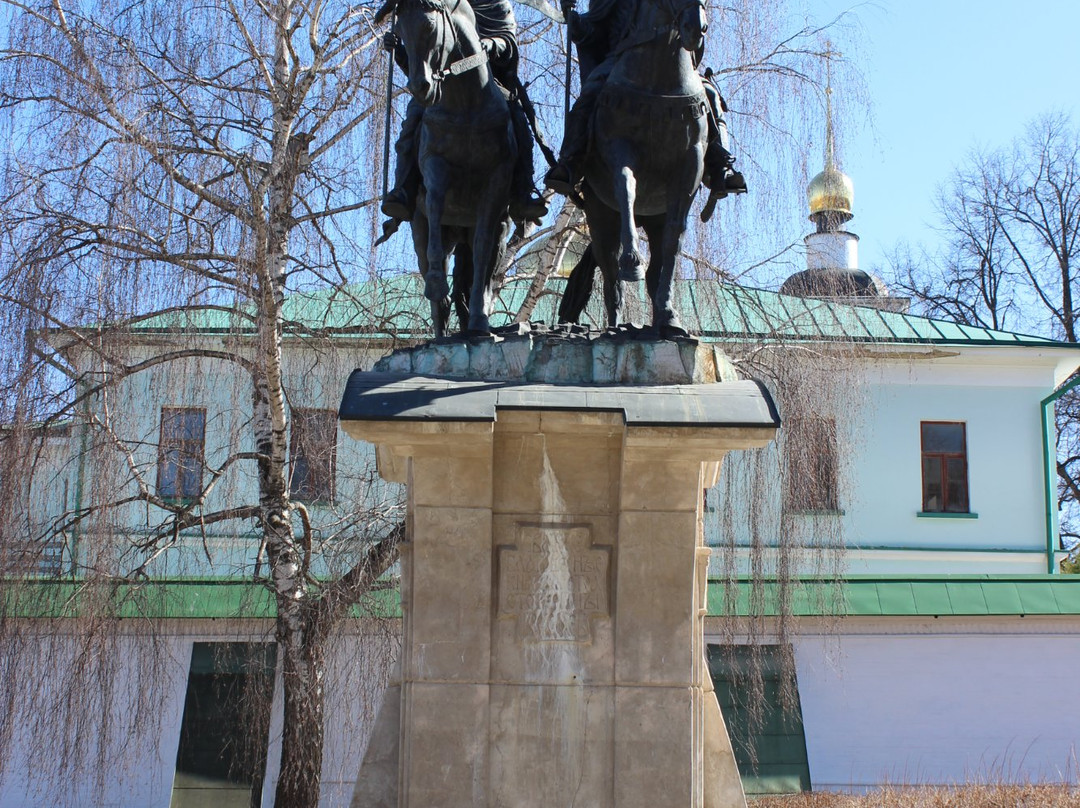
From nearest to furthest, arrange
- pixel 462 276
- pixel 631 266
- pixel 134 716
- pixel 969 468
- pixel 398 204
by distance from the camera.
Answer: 1. pixel 631 266
2. pixel 398 204
3. pixel 462 276
4. pixel 134 716
5. pixel 969 468

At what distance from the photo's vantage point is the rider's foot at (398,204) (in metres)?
7.00

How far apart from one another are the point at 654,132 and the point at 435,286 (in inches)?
52.8

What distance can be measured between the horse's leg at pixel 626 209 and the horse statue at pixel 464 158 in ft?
1.98

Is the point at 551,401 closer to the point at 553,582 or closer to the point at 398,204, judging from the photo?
the point at 553,582

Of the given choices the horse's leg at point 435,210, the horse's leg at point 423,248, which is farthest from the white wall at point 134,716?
the horse's leg at point 435,210

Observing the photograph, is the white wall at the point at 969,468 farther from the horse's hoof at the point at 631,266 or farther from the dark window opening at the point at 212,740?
the horse's hoof at the point at 631,266

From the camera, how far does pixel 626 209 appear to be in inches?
254

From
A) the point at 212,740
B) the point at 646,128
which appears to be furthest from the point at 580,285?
the point at 212,740

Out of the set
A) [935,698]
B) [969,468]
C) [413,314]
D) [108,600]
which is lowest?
[935,698]

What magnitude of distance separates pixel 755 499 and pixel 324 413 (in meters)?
4.23

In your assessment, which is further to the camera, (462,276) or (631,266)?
(462,276)

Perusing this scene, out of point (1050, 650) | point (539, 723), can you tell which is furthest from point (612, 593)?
point (1050, 650)

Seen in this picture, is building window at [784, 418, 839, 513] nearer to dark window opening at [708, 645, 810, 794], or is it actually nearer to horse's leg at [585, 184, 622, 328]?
dark window opening at [708, 645, 810, 794]

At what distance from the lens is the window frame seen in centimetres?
2177
